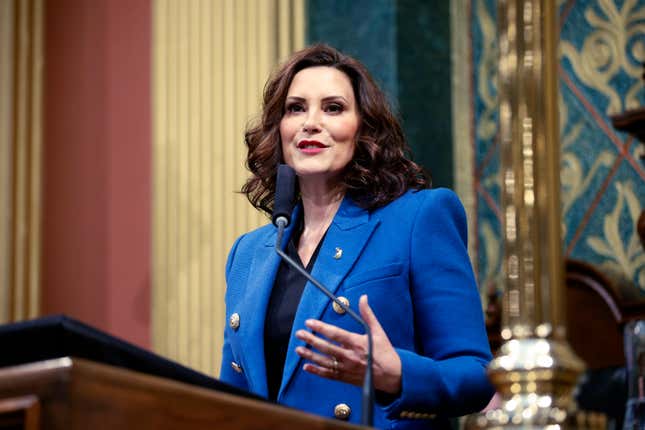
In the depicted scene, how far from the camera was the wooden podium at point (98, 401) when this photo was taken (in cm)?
94

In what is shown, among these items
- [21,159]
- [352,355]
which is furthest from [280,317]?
[21,159]

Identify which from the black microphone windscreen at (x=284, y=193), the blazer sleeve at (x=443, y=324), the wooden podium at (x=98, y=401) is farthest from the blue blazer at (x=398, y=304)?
the wooden podium at (x=98, y=401)

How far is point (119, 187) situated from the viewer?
4426 millimetres

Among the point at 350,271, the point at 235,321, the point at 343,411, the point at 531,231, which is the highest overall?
the point at 531,231

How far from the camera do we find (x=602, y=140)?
3.48 m

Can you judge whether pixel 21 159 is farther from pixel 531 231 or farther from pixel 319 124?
pixel 531 231

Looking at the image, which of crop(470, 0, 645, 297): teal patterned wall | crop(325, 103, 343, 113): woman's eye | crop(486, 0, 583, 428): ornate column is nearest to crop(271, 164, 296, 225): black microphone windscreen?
crop(325, 103, 343, 113): woman's eye

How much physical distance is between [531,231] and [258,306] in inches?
39.3

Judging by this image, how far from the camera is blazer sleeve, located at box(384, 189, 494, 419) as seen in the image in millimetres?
1829

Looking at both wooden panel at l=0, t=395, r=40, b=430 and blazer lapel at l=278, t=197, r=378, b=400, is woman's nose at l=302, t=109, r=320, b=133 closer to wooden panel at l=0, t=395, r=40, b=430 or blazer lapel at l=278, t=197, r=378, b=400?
blazer lapel at l=278, t=197, r=378, b=400

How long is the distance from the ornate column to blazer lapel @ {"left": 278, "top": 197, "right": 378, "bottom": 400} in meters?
0.83

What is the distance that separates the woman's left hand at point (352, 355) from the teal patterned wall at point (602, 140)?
67.9 inches

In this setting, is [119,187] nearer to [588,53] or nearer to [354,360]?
[588,53]

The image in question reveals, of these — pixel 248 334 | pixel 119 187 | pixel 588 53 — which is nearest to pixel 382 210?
pixel 248 334
